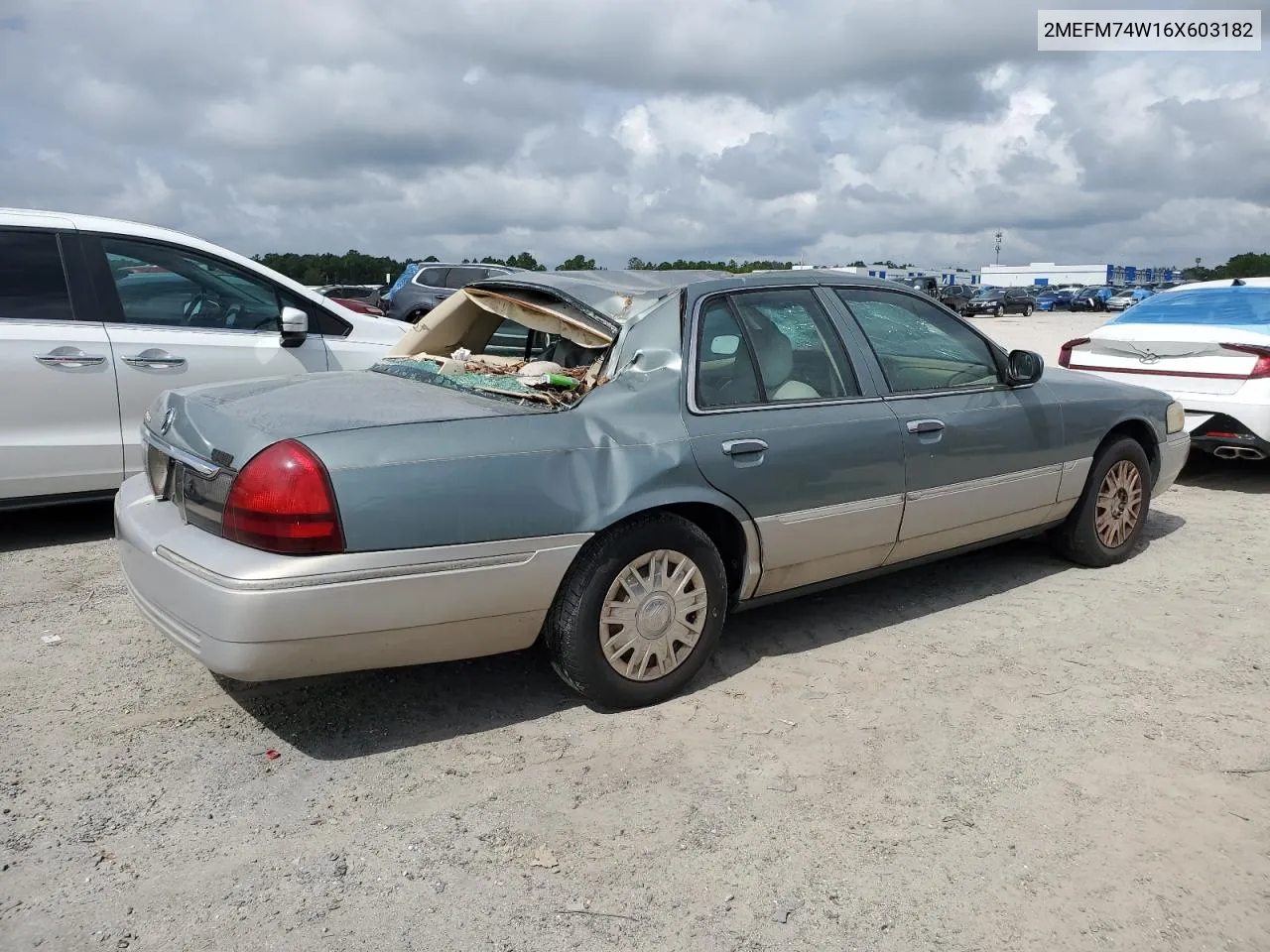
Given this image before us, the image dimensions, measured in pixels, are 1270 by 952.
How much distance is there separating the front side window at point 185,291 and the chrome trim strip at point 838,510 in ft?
11.9

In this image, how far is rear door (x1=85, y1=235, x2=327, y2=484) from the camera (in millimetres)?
5516

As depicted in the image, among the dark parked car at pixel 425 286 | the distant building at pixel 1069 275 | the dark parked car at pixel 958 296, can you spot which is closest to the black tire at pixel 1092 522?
the dark parked car at pixel 425 286

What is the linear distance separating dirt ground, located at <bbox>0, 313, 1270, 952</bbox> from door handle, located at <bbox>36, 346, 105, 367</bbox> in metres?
1.34

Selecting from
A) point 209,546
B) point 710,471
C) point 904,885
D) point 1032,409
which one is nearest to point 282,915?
point 209,546

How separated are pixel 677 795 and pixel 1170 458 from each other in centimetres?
386

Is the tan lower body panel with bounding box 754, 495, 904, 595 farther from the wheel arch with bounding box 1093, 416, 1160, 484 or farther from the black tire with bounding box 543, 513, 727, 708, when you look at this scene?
the wheel arch with bounding box 1093, 416, 1160, 484

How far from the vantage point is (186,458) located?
334cm

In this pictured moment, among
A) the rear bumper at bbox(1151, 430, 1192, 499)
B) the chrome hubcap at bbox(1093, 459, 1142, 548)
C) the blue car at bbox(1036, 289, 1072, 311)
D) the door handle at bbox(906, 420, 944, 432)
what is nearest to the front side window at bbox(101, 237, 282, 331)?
the door handle at bbox(906, 420, 944, 432)

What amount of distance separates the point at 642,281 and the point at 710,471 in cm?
94

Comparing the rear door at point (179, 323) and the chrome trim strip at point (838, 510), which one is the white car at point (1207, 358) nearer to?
the chrome trim strip at point (838, 510)

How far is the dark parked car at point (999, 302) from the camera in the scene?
167ft

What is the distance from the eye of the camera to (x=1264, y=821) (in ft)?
9.74

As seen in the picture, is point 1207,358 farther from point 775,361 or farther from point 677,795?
point 677,795

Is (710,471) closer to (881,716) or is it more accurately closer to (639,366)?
(639,366)
